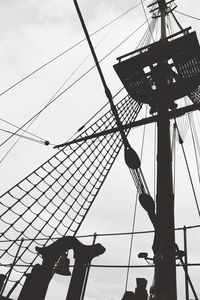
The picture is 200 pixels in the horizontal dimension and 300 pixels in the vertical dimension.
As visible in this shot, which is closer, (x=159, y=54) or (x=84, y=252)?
(x=84, y=252)

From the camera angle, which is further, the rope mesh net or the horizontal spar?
the rope mesh net

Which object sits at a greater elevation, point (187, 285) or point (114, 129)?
point (114, 129)

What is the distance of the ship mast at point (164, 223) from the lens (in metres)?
3.46

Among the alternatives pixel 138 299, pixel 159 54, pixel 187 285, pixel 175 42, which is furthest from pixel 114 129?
pixel 138 299

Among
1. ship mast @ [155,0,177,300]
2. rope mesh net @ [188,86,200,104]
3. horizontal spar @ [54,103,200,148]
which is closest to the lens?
ship mast @ [155,0,177,300]

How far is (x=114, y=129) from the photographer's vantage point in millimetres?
7676

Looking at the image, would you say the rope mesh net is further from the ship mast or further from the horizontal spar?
the ship mast

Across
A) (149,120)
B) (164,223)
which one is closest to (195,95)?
(149,120)

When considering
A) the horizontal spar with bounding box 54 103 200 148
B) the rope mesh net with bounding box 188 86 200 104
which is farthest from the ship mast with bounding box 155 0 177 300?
the rope mesh net with bounding box 188 86 200 104

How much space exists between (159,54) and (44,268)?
6.38 meters

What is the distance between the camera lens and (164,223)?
405cm

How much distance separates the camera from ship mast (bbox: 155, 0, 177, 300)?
346 cm

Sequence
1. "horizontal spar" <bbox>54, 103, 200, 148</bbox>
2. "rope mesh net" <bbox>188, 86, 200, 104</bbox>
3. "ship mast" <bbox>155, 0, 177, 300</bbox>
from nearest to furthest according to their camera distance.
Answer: "ship mast" <bbox>155, 0, 177, 300</bbox> → "horizontal spar" <bbox>54, 103, 200, 148</bbox> → "rope mesh net" <bbox>188, 86, 200, 104</bbox>

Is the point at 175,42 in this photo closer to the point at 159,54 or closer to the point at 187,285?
the point at 159,54
